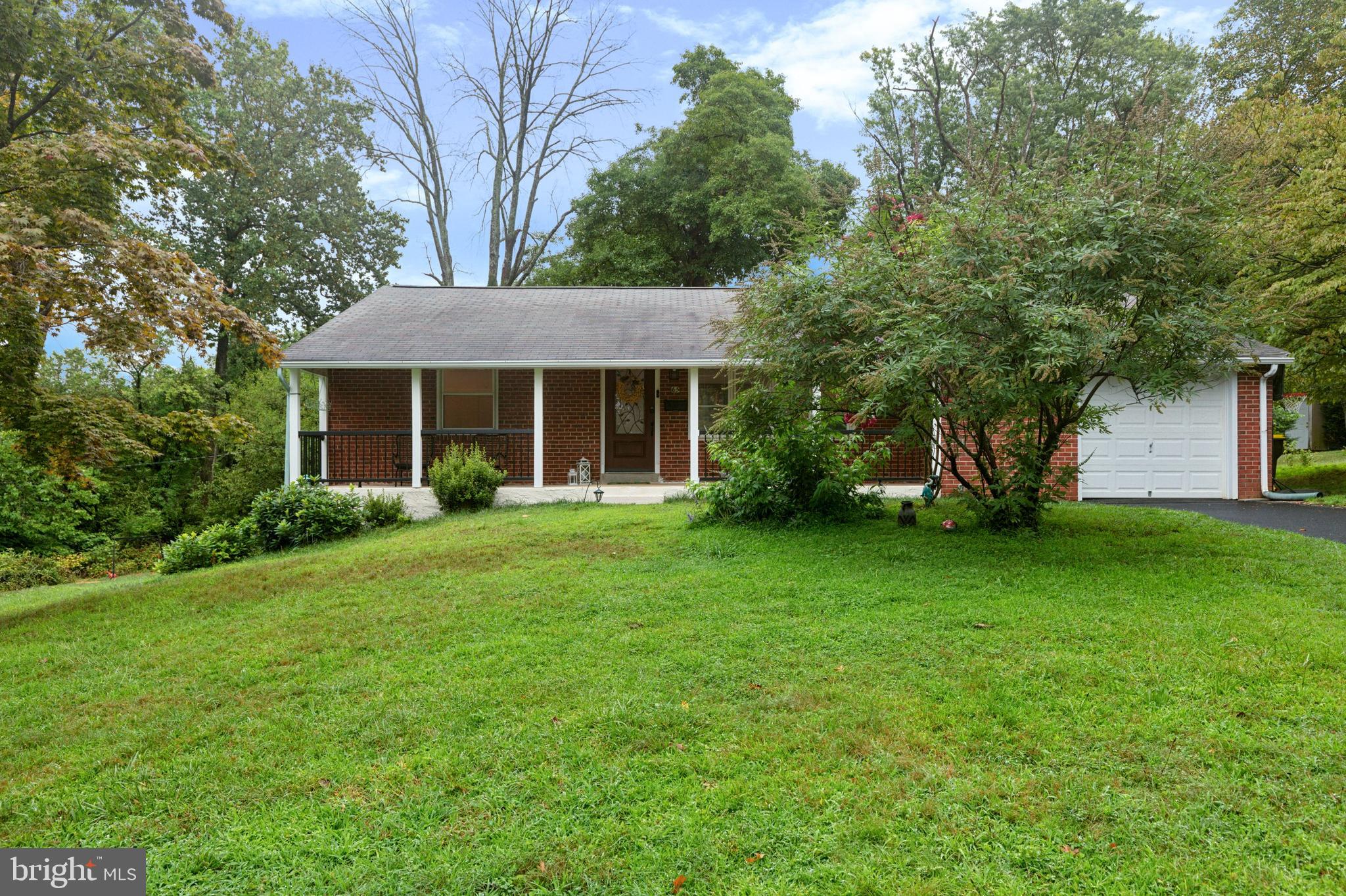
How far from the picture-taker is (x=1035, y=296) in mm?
5840

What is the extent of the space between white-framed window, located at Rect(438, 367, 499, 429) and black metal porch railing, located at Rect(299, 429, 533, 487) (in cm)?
90

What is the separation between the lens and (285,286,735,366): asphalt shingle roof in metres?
12.4

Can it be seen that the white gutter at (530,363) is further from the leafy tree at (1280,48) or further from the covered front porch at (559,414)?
the leafy tree at (1280,48)

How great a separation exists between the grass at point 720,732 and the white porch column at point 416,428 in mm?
5799

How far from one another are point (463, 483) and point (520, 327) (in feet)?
13.8

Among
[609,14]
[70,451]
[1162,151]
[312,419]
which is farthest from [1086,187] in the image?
[609,14]

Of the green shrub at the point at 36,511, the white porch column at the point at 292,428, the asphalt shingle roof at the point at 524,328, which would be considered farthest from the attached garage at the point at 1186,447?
the green shrub at the point at 36,511

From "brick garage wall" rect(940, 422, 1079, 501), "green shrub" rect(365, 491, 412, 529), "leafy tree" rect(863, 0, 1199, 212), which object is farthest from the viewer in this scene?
"leafy tree" rect(863, 0, 1199, 212)

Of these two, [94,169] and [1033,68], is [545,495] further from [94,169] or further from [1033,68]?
[1033,68]

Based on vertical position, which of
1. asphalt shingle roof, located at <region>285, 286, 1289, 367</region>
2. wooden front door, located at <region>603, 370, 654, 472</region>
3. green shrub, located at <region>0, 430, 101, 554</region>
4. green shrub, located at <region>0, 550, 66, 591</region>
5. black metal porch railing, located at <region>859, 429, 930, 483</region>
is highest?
Result: asphalt shingle roof, located at <region>285, 286, 1289, 367</region>

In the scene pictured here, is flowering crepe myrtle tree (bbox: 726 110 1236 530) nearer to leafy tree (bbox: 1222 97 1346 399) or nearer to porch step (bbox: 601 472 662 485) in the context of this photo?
leafy tree (bbox: 1222 97 1346 399)

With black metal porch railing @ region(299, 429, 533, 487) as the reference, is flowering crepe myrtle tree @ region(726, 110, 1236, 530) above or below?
above

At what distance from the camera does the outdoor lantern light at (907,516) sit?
8.01 meters

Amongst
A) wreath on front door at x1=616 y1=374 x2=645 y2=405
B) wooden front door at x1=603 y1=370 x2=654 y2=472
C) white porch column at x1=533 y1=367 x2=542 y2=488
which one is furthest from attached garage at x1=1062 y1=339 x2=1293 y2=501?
white porch column at x1=533 y1=367 x2=542 y2=488
